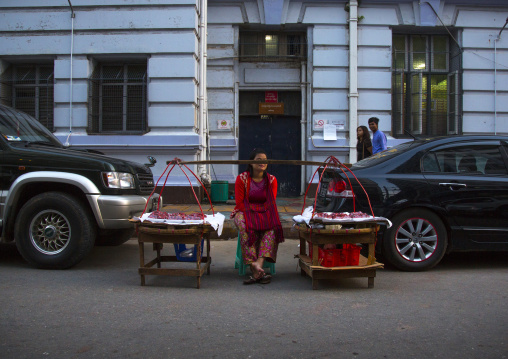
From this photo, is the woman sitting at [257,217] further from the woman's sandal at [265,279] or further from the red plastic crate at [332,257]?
the red plastic crate at [332,257]

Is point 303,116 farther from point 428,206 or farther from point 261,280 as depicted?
point 261,280

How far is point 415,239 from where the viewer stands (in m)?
5.27

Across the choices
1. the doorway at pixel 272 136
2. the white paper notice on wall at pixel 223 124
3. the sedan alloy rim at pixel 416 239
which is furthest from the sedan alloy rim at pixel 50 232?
the doorway at pixel 272 136

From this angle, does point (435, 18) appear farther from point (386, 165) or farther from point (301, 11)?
point (386, 165)

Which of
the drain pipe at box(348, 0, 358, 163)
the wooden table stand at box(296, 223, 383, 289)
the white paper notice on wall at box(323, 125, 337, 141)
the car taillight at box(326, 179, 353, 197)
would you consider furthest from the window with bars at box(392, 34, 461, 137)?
the wooden table stand at box(296, 223, 383, 289)

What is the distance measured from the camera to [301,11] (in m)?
11.5

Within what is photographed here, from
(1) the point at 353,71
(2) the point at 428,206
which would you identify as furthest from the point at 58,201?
(1) the point at 353,71

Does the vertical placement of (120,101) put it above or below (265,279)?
above

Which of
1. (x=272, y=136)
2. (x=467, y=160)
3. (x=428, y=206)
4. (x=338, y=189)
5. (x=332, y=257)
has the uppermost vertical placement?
(x=272, y=136)

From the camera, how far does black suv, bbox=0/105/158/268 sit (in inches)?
205

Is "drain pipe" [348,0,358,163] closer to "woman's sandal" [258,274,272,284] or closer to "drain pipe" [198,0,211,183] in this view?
"drain pipe" [198,0,211,183]

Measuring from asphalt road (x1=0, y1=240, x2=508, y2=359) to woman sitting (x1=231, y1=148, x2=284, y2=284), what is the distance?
34 cm

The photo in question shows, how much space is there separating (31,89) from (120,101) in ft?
7.42

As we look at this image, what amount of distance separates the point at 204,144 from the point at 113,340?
26.0 ft
